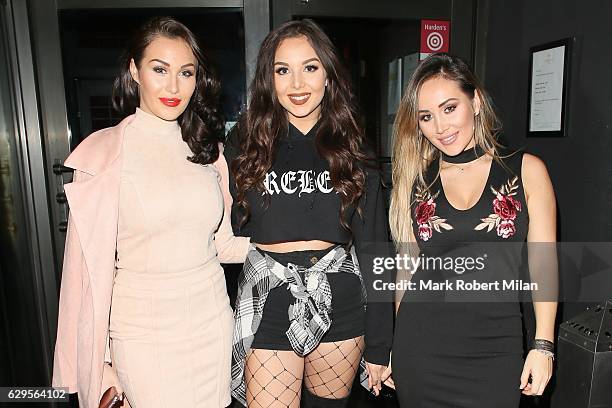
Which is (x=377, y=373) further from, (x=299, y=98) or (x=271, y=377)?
(x=299, y=98)

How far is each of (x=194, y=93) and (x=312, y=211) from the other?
60 centimetres

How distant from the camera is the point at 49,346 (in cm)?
255

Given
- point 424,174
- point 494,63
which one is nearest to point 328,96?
point 424,174

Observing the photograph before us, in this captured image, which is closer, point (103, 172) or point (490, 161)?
point (103, 172)

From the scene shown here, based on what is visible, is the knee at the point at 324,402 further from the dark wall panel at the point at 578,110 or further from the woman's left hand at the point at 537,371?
the dark wall panel at the point at 578,110

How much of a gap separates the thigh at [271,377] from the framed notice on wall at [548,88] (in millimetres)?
1476

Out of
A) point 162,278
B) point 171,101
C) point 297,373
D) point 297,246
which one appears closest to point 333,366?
point 297,373

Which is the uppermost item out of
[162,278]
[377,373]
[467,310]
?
[162,278]

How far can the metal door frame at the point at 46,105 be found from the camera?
2342 mm

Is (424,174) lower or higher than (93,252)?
higher

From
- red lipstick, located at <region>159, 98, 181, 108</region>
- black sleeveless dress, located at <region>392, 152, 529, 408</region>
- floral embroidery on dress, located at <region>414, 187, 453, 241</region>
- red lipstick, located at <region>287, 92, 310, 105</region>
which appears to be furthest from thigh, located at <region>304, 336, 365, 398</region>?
red lipstick, located at <region>159, 98, 181, 108</region>

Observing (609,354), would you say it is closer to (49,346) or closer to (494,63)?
(494,63)

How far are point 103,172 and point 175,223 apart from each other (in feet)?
0.87

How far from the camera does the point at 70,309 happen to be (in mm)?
1507
